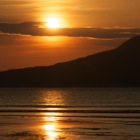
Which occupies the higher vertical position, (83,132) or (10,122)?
(10,122)

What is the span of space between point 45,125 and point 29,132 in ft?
21.8

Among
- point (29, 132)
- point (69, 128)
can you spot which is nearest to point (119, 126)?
point (69, 128)

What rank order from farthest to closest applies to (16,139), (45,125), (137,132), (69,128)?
(45,125) → (69,128) → (137,132) → (16,139)

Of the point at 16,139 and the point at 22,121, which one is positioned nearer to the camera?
the point at 16,139

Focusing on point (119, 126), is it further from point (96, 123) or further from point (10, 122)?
point (10, 122)

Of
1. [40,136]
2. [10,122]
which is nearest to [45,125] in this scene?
[10,122]

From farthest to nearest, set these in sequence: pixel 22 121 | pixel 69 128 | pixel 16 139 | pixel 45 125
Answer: pixel 22 121
pixel 45 125
pixel 69 128
pixel 16 139

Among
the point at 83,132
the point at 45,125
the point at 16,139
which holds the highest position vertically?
the point at 45,125

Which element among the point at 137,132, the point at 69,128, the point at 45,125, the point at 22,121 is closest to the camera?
the point at 137,132

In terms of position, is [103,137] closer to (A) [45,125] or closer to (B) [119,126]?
(B) [119,126]

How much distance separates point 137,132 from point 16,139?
345 inches

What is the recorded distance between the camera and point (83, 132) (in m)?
47.4

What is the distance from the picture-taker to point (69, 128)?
50.5 m

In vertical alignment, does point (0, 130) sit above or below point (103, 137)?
above
